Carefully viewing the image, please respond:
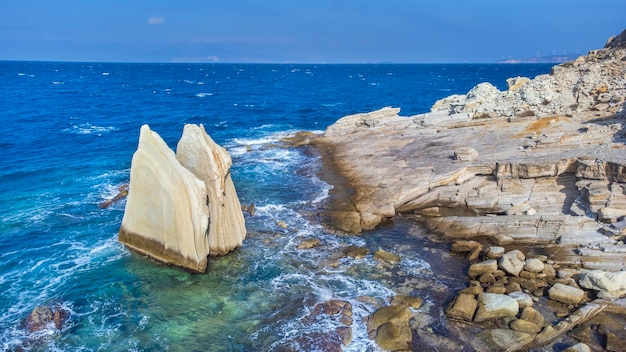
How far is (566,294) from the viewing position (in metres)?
17.4

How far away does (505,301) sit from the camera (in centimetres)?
1666

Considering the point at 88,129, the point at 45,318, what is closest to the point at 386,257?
the point at 45,318

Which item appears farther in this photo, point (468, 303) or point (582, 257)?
point (582, 257)

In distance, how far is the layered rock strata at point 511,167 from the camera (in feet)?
74.5

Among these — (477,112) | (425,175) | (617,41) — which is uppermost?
(617,41)

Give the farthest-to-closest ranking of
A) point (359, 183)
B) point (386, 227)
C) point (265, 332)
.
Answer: point (359, 183) < point (386, 227) < point (265, 332)

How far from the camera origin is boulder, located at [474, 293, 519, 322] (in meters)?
16.4

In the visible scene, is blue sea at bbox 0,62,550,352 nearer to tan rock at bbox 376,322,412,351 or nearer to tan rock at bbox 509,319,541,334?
tan rock at bbox 376,322,412,351

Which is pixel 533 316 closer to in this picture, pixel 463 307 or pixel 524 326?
pixel 524 326

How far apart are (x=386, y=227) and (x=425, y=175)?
596cm

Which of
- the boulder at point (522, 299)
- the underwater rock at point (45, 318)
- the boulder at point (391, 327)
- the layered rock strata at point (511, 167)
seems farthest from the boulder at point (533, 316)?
the underwater rock at point (45, 318)

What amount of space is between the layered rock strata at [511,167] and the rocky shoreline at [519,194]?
8cm

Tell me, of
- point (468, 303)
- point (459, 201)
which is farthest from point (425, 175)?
point (468, 303)

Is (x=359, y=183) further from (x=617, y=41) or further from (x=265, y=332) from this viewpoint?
(x=617, y=41)
